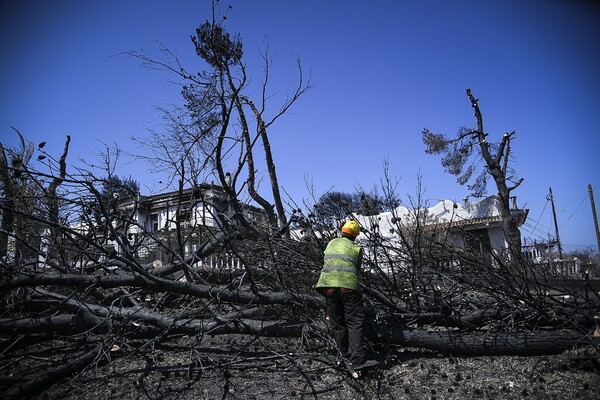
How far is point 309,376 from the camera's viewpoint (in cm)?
395

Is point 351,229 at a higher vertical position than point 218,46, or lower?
lower

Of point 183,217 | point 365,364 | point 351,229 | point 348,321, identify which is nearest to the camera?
point 365,364

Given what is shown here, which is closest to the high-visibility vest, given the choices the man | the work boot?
the man

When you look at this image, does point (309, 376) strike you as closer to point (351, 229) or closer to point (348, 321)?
point (348, 321)

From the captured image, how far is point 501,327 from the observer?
4.37 metres

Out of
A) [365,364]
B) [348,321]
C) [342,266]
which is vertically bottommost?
[365,364]

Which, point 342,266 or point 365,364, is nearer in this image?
point 365,364

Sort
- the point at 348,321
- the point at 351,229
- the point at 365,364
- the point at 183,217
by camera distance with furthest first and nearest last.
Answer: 1. the point at 183,217
2. the point at 351,229
3. the point at 348,321
4. the point at 365,364

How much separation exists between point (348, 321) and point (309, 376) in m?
0.65

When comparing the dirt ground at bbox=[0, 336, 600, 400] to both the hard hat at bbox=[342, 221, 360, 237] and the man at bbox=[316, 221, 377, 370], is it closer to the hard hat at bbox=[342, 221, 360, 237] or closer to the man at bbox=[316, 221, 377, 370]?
the man at bbox=[316, 221, 377, 370]

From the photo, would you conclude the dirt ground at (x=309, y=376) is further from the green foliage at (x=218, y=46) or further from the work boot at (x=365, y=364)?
the green foliage at (x=218, y=46)

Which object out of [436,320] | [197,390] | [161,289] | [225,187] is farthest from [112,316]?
[436,320]

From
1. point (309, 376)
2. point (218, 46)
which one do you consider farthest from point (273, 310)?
point (218, 46)

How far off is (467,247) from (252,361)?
2.92 metres
